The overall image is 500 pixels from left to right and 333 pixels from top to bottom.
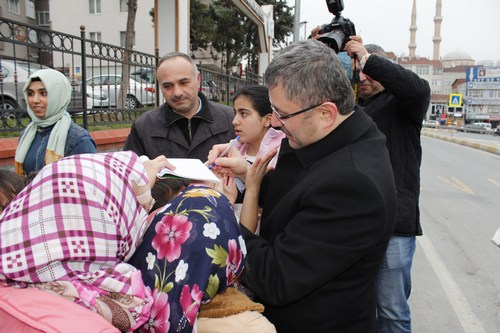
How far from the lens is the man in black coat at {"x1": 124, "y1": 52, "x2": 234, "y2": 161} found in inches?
102

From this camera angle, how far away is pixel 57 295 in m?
0.98

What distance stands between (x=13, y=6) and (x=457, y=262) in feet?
111

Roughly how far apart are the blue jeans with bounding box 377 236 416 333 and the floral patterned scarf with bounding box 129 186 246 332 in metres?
1.37

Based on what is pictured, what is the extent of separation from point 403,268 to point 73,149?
225 centimetres

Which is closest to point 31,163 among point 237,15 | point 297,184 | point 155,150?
point 155,150

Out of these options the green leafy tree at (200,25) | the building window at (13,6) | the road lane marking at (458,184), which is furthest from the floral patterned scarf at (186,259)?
the building window at (13,6)

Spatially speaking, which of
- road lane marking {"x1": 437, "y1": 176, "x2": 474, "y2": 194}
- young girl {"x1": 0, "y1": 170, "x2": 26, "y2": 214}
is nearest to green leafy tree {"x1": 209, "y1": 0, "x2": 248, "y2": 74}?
road lane marking {"x1": 437, "y1": 176, "x2": 474, "y2": 194}

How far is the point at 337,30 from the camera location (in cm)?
227

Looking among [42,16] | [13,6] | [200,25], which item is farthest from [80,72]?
[42,16]

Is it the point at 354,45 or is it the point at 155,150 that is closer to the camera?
the point at 354,45

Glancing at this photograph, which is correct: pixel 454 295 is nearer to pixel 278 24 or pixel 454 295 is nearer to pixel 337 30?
pixel 337 30

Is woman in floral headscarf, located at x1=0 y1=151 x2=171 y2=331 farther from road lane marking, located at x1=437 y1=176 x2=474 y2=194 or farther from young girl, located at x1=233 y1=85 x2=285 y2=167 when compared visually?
road lane marking, located at x1=437 y1=176 x2=474 y2=194

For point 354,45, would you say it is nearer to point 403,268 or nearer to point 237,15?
point 403,268

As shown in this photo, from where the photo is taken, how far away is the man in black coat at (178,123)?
2594 mm
